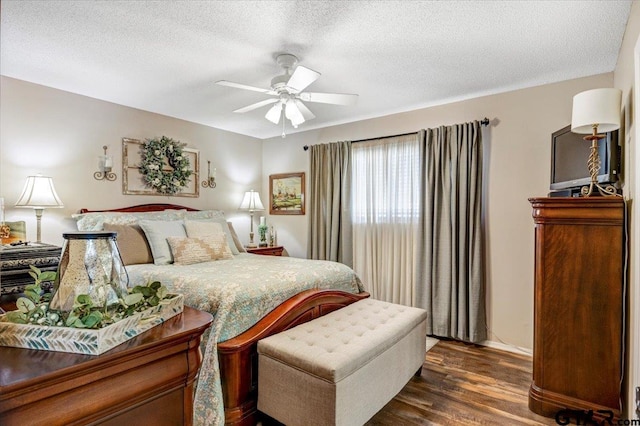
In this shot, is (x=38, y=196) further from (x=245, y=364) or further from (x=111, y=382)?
(x=111, y=382)

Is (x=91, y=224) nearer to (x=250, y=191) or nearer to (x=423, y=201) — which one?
(x=250, y=191)

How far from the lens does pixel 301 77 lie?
2.30 m

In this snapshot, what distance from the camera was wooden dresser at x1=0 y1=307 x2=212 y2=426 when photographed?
637mm

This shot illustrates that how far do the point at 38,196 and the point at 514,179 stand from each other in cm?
428

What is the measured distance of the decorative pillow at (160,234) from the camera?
316 centimetres

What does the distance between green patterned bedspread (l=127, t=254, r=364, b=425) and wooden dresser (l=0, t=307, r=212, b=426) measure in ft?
3.84

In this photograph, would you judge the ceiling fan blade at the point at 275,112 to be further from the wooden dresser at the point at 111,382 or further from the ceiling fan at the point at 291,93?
the wooden dresser at the point at 111,382

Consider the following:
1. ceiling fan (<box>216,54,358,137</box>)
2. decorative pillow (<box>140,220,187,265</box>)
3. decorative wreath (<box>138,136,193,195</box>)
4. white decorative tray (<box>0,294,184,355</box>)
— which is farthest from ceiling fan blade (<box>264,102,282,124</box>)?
white decorative tray (<box>0,294,184,355</box>)

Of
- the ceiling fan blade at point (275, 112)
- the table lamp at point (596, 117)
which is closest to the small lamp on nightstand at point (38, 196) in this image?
the ceiling fan blade at point (275, 112)

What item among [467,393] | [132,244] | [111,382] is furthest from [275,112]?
[467,393]

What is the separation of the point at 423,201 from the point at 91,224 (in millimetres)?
3326

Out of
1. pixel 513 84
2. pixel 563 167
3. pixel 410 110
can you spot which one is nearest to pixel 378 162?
pixel 410 110

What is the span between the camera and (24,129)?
3102 mm

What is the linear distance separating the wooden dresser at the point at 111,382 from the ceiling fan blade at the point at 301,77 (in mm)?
1769
